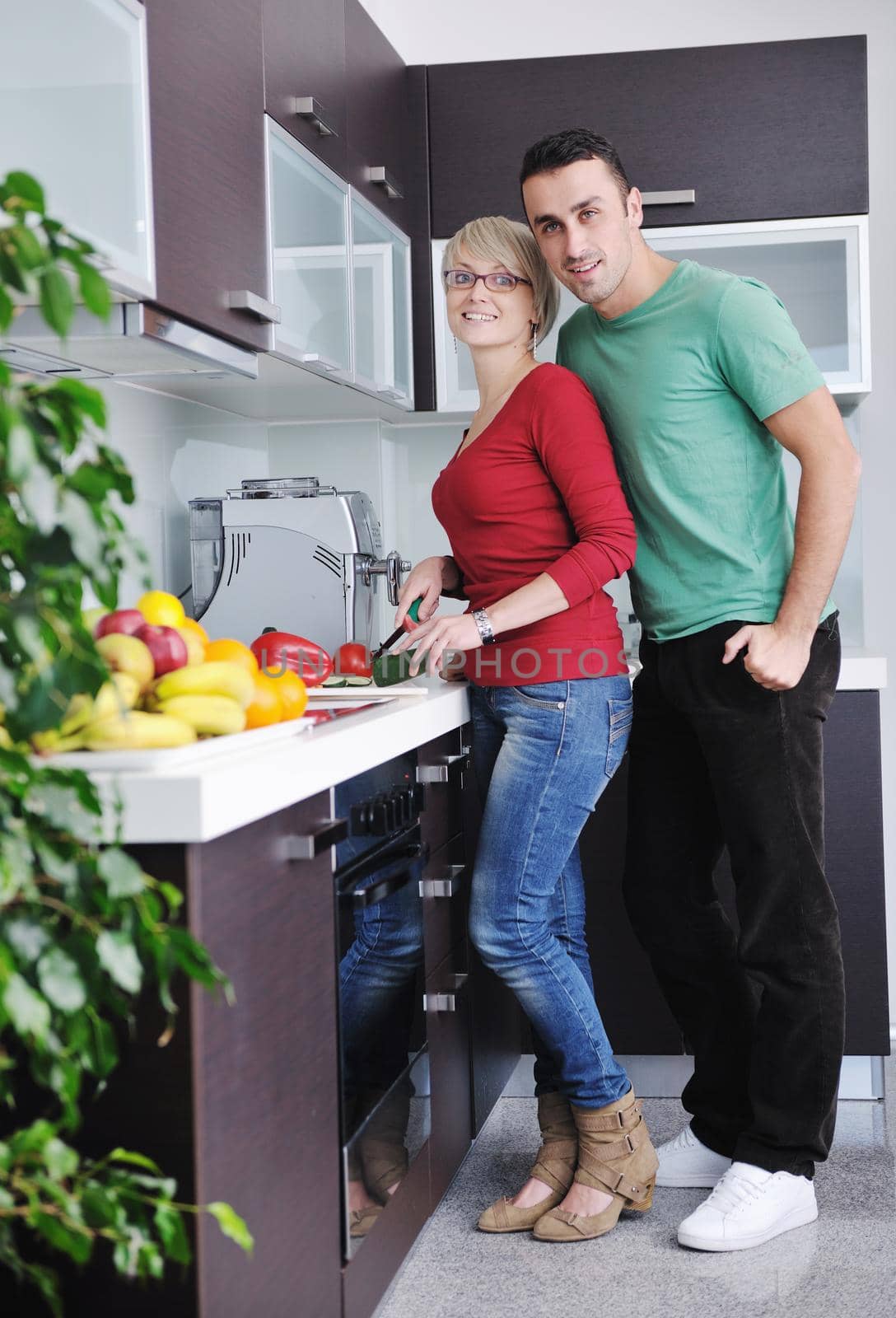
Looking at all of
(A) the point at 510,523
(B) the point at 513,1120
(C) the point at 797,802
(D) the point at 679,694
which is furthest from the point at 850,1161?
(A) the point at 510,523

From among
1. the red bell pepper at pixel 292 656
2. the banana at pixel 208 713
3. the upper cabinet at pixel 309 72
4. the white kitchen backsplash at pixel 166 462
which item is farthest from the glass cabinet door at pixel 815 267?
the banana at pixel 208 713

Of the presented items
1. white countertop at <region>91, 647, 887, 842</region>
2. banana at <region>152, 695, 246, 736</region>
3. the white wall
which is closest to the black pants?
white countertop at <region>91, 647, 887, 842</region>

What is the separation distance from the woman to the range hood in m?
0.38

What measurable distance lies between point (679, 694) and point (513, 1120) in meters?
1.01

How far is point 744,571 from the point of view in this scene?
1960 mm

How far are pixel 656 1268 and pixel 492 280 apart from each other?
143cm

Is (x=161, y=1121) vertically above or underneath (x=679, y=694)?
underneath

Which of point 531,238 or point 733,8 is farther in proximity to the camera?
point 733,8

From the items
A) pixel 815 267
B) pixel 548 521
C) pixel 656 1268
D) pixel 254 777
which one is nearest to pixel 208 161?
pixel 548 521

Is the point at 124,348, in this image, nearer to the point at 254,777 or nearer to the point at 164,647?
the point at 164,647

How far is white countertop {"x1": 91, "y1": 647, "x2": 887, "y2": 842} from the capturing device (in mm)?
1117

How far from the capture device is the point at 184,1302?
114cm

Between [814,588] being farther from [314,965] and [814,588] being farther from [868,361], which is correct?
[868,361]

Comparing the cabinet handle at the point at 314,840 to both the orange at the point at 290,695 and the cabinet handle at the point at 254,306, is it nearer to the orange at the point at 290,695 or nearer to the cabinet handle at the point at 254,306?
the orange at the point at 290,695
